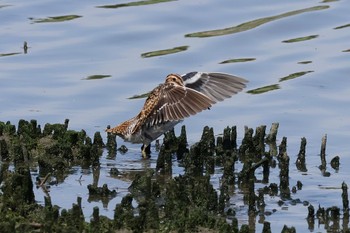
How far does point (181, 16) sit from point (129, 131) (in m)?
7.46

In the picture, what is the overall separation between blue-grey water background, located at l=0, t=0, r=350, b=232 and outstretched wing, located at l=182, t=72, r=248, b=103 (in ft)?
2.95

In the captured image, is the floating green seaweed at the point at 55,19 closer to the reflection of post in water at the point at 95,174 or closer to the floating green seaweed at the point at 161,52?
the floating green seaweed at the point at 161,52

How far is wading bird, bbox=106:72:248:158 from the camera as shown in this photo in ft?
42.4

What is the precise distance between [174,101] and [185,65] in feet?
16.7

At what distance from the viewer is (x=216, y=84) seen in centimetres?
1398

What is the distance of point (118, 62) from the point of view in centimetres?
1845

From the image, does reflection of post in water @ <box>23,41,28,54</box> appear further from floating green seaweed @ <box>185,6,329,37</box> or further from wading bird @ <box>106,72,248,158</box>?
wading bird @ <box>106,72,248,158</box>

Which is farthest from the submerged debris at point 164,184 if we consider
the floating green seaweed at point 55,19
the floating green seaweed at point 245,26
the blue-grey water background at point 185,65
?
the floating green seaweed at point 55,19

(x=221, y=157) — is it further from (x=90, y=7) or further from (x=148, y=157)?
(x=90, y=7)

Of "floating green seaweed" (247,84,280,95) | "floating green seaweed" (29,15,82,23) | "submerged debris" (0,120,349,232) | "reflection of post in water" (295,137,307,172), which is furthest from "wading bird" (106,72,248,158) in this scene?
"floating green seaweed" (29,15,82,23)

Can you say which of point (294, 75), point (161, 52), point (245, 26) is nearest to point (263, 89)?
point (294, 75)

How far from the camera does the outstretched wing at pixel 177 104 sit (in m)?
12.8

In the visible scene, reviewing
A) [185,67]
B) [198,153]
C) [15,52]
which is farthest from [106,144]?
[15,52]

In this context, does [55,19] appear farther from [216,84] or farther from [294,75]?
[216,84]
